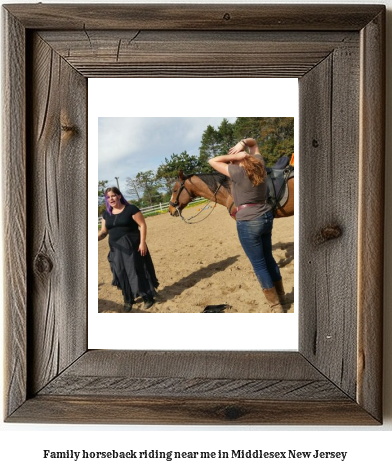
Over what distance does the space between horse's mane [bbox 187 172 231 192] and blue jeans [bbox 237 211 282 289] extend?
0.06 metres

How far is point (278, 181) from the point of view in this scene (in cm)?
77

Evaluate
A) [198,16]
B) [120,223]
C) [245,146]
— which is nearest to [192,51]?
[198,16]

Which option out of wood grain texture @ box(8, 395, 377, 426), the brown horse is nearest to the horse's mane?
the brown horse

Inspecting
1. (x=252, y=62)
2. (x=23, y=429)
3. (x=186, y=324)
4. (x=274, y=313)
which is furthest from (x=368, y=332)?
(x=23, y=429)

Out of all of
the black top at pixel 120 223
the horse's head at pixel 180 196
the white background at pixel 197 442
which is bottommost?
the white background at pixel 197 442

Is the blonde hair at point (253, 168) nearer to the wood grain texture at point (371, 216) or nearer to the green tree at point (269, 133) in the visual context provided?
the green tree at point (269, 133)

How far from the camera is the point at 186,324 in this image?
0.78 m

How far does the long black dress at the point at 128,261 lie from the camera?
77 centimetres

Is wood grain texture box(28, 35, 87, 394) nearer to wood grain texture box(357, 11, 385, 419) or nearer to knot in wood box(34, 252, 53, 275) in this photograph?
knot in wood box(34, 252, 53, 275)

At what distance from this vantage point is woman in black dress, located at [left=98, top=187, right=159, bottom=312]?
77 centimetres

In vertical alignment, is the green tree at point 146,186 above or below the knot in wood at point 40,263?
above

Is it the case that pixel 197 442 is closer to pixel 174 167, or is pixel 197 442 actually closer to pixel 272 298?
pixel 272 298

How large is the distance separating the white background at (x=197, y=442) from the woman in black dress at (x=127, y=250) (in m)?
0.21

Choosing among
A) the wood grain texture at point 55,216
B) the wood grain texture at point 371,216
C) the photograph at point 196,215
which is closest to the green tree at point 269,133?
the photograph at point 196,215
